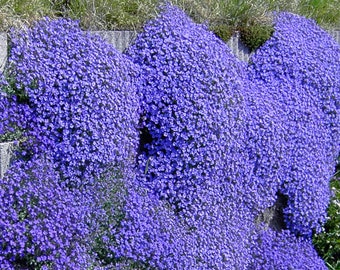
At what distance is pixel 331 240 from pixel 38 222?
2868 millimetres

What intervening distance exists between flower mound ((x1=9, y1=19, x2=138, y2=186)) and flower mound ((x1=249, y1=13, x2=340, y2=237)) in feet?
4.28

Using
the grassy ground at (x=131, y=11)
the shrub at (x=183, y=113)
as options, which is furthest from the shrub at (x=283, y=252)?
the grassy ground at (x=131, y=11)

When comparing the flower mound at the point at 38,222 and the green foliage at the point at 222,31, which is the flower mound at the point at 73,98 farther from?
the green foliage at the point at 222,31

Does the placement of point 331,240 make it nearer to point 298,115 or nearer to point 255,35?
point 298,115

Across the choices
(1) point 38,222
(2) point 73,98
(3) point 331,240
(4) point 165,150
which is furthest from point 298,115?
(1) point 38,222

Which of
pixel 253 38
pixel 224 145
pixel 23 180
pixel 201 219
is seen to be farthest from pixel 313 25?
pixel 23 180

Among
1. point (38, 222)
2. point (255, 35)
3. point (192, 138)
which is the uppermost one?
point (255, 35)

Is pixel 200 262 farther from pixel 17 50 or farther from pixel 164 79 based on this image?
pixel 17 50

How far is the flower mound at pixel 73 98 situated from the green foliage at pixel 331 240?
2.07m

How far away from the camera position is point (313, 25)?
638 centimetres

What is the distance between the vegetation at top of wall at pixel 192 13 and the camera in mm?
4336

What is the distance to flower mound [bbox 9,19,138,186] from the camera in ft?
13.4

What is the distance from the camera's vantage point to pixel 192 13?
214 inches

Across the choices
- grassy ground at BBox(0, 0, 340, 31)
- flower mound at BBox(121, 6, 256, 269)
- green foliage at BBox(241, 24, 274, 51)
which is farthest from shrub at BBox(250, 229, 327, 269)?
grassy ground at BBox(0, 0, 340, 31)
